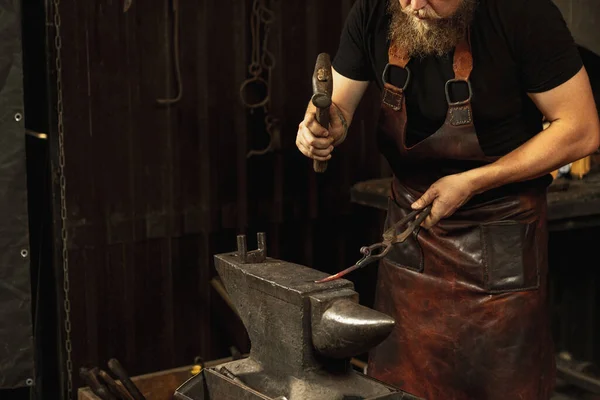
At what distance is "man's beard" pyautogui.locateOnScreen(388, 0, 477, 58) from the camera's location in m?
3.18

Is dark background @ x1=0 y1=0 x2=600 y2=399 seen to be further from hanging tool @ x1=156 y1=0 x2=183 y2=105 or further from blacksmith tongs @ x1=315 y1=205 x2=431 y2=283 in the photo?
blacksmith tongs @ x1=315 y1=205 x2=431 y2=283

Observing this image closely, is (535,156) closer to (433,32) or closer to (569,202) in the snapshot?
(433,32)

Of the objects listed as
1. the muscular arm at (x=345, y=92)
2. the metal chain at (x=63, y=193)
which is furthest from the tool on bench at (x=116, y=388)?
the muscular arm at (x=345, y=92)

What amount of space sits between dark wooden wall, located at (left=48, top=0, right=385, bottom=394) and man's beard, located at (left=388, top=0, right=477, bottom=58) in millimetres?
1473

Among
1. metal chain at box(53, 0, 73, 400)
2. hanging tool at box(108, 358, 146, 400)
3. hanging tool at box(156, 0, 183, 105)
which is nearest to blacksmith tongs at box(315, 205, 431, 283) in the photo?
hanging tool at box(108, 358, 146, 400)

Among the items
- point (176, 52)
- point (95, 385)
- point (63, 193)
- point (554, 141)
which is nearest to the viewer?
point (554, 141)

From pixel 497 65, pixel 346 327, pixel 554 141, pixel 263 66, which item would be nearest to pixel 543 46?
pixel 497 65

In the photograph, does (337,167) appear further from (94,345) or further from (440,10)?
(440,10)

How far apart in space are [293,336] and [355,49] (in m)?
1.33

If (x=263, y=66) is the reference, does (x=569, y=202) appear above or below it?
below

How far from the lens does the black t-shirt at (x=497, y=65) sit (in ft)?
10.1

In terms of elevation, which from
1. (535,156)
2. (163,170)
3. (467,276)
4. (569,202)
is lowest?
(467,276)

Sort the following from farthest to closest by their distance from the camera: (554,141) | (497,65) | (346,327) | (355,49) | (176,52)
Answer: (176,52) → (355,49) → (497,65) → (554,141) → (346,327)

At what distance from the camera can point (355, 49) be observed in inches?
135
